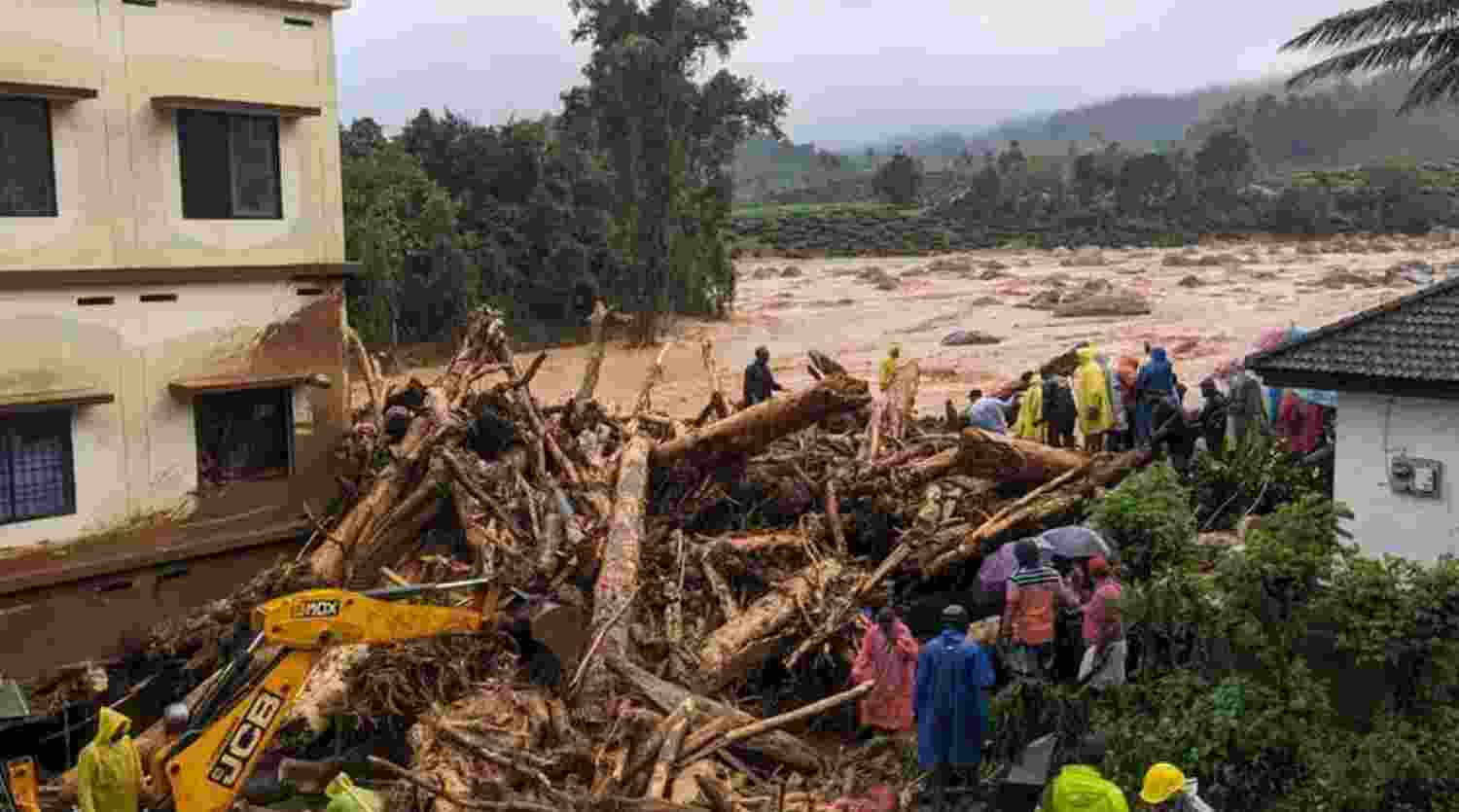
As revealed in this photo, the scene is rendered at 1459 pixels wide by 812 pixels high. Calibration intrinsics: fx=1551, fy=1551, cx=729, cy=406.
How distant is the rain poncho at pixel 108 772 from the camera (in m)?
9.10

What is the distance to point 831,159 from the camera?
142125mm

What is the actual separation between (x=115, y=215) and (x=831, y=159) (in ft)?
427

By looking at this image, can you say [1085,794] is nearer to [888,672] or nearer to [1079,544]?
[888,672]

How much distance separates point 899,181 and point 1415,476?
3491 inches

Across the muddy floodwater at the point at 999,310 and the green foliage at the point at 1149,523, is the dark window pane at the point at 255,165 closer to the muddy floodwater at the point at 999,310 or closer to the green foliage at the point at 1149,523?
the muddy floodwater at the point at 999,310

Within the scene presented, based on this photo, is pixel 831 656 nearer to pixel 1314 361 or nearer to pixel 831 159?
pixel 1314 361

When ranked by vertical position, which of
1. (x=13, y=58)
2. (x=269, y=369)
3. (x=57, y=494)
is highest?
(x=13, y=58)

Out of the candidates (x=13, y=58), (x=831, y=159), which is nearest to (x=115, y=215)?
(x=13, y=58)

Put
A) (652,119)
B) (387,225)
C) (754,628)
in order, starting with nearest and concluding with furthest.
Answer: (754,628) < (387,225) < (652,119)

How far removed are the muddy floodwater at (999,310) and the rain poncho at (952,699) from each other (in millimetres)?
11389

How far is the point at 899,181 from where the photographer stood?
98.2 metres

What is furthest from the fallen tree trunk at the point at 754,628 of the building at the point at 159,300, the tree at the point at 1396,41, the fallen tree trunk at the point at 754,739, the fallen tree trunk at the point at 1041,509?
the tree at the point at 1396,41

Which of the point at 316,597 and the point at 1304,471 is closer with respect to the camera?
the point at 316,597

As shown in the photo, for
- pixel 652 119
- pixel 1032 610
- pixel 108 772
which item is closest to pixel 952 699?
pixel 1032 610
